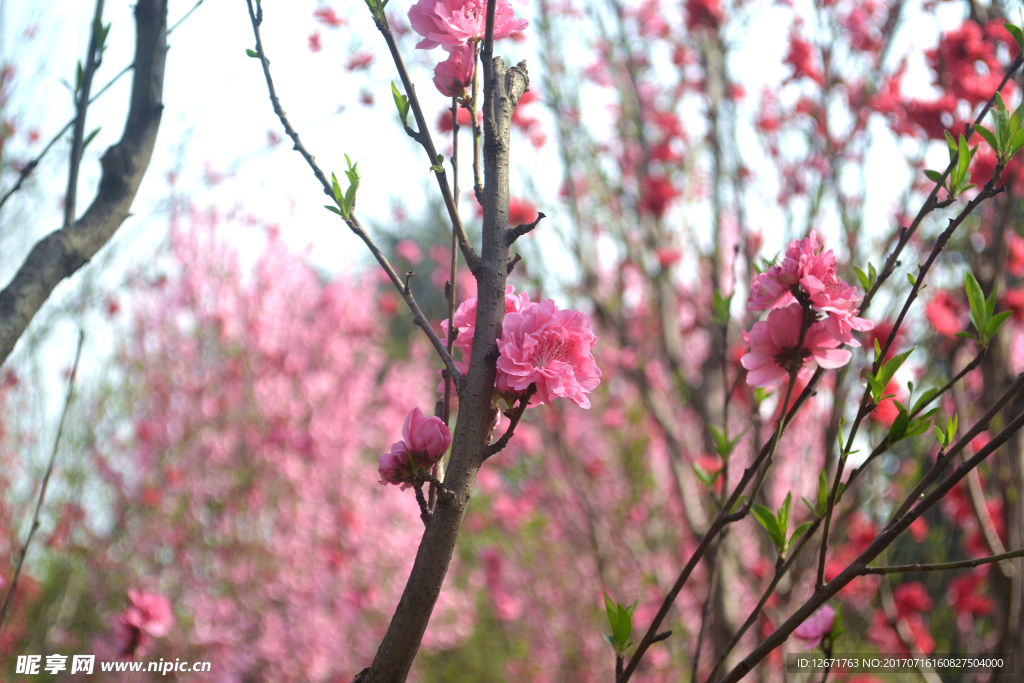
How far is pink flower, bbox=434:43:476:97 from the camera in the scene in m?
0.94

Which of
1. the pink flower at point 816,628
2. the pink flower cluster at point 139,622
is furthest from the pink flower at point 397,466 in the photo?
the pink flower cluster at point 139,622

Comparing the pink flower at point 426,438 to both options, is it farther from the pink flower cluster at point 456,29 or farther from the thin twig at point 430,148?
the pink flower cluster at point 456,29

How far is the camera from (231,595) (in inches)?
193

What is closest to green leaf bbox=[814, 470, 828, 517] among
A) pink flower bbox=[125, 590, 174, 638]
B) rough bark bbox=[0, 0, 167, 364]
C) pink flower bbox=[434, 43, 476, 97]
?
pink flower bbox=[434, 43, 476, 97]

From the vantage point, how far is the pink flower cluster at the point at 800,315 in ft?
3.07

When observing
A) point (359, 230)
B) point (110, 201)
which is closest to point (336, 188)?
point (359, 230)

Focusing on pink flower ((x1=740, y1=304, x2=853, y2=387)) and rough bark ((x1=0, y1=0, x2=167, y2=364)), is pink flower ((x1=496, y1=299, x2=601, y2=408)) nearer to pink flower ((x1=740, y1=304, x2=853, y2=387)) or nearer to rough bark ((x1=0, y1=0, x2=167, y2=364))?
pink flower ((x1=740, y1=304, x2=853, y2=387))

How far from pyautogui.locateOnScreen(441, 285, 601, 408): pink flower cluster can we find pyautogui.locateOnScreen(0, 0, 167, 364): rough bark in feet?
2.74

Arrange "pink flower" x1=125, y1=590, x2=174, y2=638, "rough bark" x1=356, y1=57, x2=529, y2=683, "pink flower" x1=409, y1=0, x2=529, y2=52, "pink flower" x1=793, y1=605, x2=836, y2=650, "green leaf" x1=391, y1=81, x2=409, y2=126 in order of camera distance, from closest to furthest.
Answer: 1. "rough bark" x1=356, y1=57, x2=529, y2=683
2. "pink flower" x1=409, y1=0, x2=529, y2=52
3. "green leaf" x1=391, y1=81, x2=409, y2=126
4. "pink flower" x1=793, y1=605, x2=836, y2=650
5. "pink flower" x1=125, y1=590, x2=174, y2=638

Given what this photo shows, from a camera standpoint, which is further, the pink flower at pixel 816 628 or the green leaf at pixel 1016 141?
the pink flower at pixel 816 628

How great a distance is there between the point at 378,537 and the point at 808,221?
4255 millimetres

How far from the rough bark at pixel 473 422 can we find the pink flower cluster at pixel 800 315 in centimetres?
42

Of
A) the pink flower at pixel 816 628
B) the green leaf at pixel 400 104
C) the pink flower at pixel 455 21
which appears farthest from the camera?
the pink flower at pixel 816 628

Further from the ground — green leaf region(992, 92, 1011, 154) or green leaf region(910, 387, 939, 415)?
green leaf region(992, 92, 1011, 154)
